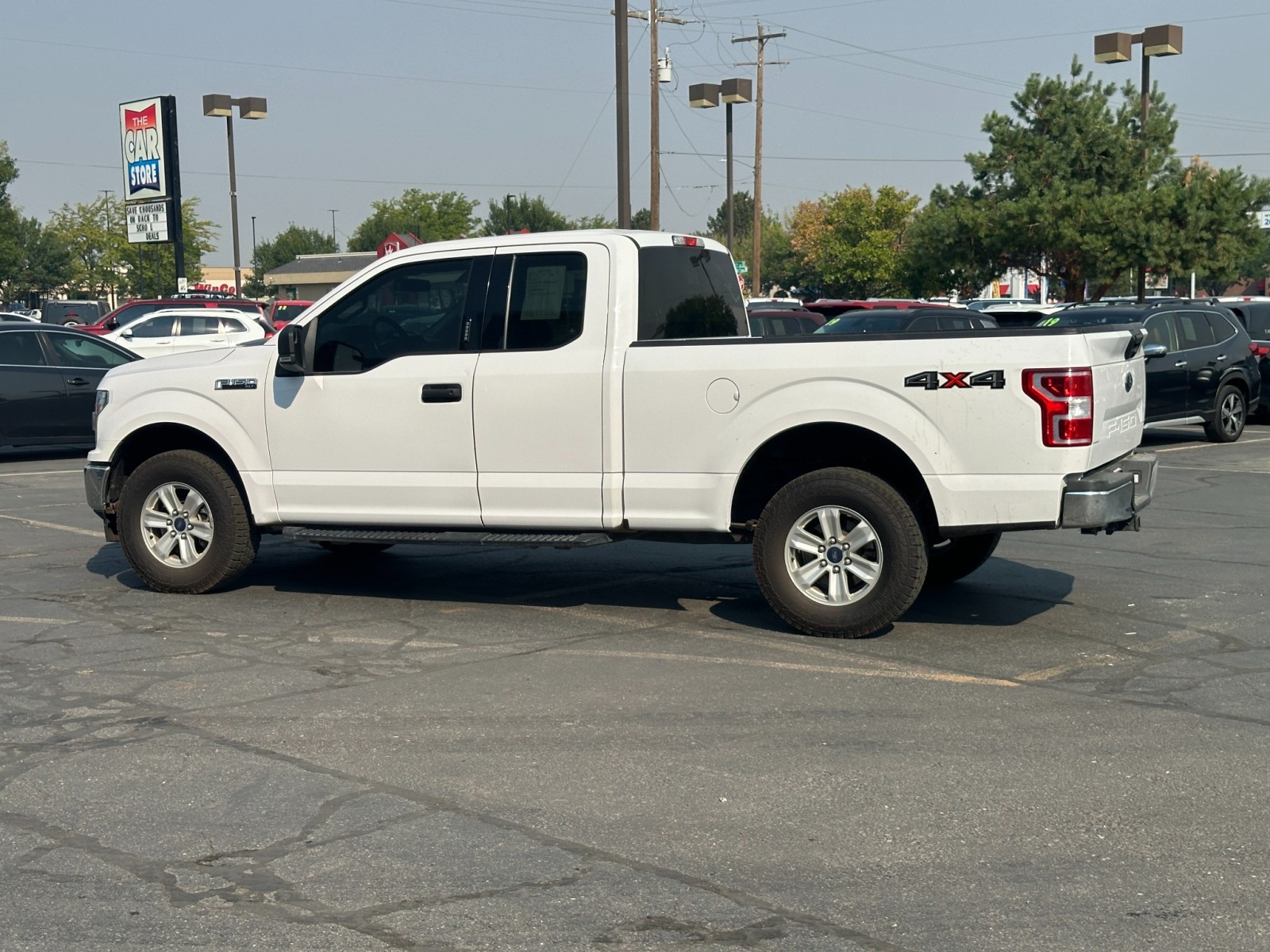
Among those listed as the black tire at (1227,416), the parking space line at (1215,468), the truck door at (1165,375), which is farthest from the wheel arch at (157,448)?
the black tire at (1227,416)

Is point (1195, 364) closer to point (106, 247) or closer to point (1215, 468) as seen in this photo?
point (1215, 468)

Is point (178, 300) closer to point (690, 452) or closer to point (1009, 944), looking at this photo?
point (690, 452)

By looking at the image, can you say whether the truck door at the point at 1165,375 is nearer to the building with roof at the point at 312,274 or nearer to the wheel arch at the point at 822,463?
the wheel arch at the point at 822,463

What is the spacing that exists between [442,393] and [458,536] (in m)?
0.80

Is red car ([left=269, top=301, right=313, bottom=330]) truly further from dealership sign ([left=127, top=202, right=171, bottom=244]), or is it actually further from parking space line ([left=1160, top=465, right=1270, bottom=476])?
parking space line ([left=1160, top=465, right=1270, bottom=476])

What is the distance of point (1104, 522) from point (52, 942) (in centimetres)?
507

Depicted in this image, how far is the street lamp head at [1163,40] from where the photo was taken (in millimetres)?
34312

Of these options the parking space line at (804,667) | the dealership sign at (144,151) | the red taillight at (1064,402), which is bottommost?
the parking space line at (804,667)

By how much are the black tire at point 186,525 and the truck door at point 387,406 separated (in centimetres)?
37

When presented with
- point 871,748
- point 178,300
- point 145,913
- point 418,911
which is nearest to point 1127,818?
point 871,748

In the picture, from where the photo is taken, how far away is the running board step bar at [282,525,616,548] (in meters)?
7.90

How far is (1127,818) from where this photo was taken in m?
4.82

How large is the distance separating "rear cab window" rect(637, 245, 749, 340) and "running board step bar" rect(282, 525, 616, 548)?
1.14 meters

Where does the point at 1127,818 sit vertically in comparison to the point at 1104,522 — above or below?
below
